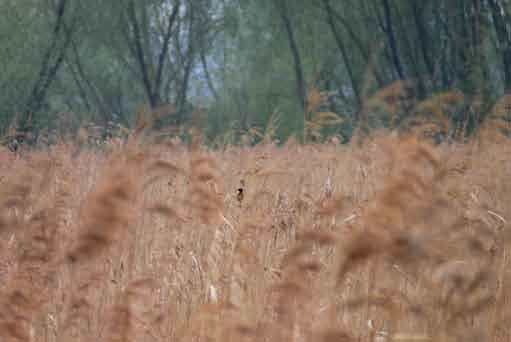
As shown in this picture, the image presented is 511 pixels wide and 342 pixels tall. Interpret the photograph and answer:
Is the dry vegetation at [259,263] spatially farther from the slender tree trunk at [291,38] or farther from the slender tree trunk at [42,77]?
the slender tree trunk at [291,38]

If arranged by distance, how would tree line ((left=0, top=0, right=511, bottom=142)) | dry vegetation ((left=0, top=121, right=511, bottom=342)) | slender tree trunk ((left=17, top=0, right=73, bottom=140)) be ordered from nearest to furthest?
dry vegetation ((left=0, top=121, right=511, bottom=342)) → slender tree trunk ((left=17, top=0, right=73, bottom=140)) → tree line ((left=0, top=0, right=511, bottom=142))

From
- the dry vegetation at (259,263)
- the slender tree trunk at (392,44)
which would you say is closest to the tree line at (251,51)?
the slender tree trunk at (392,44)

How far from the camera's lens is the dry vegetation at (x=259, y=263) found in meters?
1.21

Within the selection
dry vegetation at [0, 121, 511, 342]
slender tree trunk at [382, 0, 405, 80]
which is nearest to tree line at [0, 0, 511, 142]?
slender tree trunk at [382, 0, 405, 80]

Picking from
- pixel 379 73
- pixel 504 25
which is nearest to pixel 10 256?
pixel 504 25

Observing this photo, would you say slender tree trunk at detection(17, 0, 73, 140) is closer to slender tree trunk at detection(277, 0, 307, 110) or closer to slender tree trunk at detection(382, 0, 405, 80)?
slender tree trunk at detection(277, 0, 307, 110)

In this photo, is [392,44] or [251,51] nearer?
[392,44]

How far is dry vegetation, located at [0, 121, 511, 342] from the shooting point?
1.21m

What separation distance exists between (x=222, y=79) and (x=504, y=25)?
16.6 m

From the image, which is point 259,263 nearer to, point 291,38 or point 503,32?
point 503,32

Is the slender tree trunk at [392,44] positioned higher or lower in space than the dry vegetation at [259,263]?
higher

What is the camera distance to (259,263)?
226 cm

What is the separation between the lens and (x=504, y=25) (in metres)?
12.2

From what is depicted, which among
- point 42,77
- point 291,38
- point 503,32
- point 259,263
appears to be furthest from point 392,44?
point 259,263
